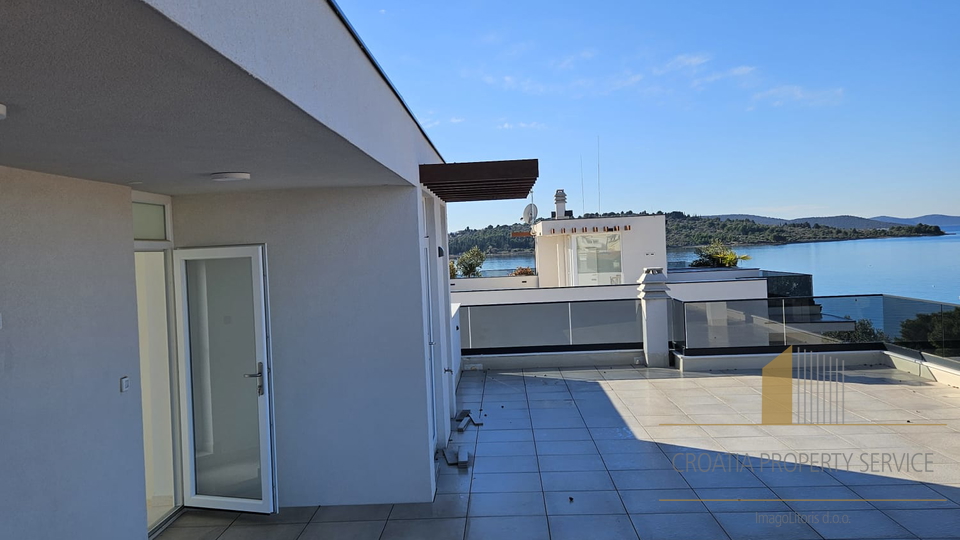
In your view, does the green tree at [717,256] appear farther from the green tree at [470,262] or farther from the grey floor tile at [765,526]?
the grey floor tile at [765,526]

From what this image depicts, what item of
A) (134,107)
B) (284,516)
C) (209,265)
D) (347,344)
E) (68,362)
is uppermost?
(134,107)

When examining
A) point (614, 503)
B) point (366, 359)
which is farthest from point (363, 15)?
point (614, 503)

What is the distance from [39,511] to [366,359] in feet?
7.94

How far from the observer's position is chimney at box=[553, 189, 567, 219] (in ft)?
71.7

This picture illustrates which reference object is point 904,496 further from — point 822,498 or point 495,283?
point 495,283

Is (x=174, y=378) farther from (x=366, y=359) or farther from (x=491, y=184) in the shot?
(x=491, y=184)

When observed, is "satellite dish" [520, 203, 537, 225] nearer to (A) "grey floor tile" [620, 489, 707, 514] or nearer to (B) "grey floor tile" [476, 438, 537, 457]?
(B) "grey floor tile" [476, 438, 537, 457]

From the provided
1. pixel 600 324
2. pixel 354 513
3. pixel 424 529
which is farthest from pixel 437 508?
pixel 600 324

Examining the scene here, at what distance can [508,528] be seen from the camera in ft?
14.9

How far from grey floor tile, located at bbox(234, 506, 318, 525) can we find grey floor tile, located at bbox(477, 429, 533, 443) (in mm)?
2122

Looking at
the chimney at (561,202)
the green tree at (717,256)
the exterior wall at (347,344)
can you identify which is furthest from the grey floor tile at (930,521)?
the green tree at (717,256)

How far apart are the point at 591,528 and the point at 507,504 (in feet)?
2.50

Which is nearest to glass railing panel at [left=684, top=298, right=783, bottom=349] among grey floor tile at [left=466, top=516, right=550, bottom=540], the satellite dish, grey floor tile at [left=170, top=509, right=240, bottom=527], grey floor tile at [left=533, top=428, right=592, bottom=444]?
grey floor tile at [left=533, top=428, right=592, bottom=444]

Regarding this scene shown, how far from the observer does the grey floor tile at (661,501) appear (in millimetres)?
4723
